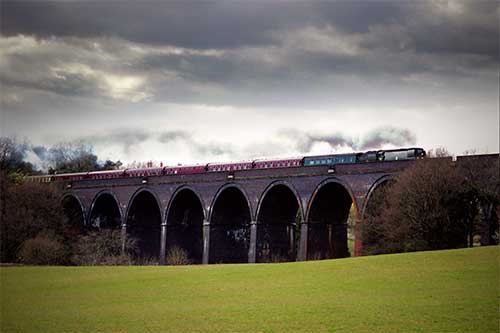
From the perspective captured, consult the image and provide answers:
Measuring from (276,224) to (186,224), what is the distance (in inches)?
415

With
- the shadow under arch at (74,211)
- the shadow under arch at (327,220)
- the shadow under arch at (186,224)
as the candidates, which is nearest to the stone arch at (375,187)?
the shadow under arch at (327,220)

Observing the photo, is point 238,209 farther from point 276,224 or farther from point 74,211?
point 74,211

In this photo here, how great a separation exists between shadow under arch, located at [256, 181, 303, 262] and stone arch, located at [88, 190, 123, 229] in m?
19.3

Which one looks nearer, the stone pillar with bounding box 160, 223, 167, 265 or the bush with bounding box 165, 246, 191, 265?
the bush with bounding box 165, 246, 191, 265

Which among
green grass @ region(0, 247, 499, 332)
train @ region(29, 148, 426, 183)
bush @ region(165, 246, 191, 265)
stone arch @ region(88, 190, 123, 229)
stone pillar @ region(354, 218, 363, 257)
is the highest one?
train @ region(29, 148, 426, 183)

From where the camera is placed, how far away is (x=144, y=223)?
60.3 m

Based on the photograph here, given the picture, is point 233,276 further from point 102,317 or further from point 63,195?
point 63,195

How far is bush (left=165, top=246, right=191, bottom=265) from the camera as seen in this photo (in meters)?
52.1

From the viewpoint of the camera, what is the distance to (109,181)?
204 ft

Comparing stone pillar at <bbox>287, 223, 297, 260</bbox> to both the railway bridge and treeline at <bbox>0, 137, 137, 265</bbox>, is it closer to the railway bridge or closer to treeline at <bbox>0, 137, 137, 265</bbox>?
the railway bridge

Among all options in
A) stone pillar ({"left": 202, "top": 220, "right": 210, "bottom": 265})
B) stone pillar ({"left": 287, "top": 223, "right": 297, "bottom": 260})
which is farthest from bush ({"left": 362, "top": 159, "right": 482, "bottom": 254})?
stone pillar ({"left": 202, "top": 220, "right": 210, "bottom": 265})

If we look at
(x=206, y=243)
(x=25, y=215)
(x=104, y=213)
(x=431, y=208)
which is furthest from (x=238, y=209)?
(x=431, y=208)

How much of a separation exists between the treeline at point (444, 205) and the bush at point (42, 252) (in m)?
21.2

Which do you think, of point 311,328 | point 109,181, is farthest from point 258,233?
point 311,328
